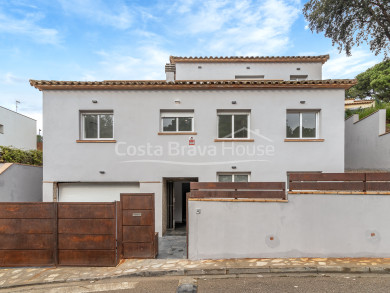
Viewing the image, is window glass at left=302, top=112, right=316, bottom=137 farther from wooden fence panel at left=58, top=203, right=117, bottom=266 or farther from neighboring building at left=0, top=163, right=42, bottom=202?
neighboring building at left=0, top=163, right=42, bottom=202

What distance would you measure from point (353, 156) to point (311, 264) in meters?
9.44

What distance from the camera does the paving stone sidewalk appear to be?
5223 mm

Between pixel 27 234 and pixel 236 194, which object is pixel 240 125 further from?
pixel 27 234

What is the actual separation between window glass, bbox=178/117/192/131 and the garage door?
310cm

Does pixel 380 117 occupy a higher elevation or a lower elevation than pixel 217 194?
higher

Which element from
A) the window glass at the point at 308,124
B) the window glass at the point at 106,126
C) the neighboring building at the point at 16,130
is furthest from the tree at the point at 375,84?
the neighboring building at the point at 16,130

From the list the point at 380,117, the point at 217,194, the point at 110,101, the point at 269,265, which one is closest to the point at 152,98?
the point at 110,101

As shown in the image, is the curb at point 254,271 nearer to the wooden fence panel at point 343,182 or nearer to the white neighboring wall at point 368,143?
the wooden fence panel at point 343,182

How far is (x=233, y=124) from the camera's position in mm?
8984

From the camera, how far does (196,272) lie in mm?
5324

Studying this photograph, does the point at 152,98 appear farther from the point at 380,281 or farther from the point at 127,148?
the point at 380,281

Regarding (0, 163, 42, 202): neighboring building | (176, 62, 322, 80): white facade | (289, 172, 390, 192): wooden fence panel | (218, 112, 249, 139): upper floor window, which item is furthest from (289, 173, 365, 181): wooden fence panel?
(0, 163, 42, 202): neighboring building

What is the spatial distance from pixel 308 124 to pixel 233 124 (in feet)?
10.5

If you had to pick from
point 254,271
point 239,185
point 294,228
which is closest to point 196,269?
point 254,271
